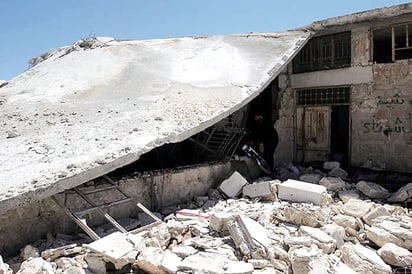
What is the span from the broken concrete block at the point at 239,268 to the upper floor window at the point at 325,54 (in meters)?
7.32

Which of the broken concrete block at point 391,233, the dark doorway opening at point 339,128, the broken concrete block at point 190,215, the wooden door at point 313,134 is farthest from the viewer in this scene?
the dark doorway opening at point 339,128

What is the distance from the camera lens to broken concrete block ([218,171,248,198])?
7.37m

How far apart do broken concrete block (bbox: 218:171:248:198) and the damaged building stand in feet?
0.08

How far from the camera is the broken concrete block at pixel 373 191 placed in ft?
24.4

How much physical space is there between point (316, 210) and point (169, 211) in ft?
8.42

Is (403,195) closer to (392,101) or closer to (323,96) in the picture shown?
(392,101)

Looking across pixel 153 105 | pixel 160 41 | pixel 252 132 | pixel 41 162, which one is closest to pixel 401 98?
pixel 252 132

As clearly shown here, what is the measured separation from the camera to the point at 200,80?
27.6 feet

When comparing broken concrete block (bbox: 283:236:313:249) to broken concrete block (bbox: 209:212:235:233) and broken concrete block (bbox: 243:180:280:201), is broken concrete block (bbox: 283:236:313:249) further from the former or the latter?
broken concrete block (bbox: 243:180:280:201)

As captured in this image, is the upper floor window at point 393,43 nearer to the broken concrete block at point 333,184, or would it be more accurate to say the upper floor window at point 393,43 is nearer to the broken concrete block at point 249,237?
the broken concrete block at point 333,184

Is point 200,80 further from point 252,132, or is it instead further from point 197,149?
point 252,132

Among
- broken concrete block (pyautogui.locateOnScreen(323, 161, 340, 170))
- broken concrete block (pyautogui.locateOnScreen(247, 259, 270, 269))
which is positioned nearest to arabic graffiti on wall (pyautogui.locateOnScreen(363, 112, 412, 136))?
broken concrete block (pyautogui.locateOnScreen(323, 161, 340, 170))

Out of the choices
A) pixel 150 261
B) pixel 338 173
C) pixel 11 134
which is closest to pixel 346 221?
pixel 150 261

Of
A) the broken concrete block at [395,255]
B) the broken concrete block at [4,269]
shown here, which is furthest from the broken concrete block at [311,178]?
the broken concrete block at [4,269]
